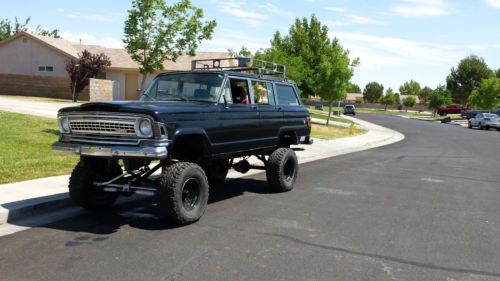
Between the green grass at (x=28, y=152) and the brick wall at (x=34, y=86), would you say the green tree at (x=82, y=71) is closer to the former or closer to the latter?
the brick wall at (x=34, y=86)

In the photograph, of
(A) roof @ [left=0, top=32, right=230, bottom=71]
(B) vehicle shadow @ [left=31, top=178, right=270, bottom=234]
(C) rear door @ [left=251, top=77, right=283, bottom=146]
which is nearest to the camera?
(B) vehicle shadow @ [left=31, top=178, right=270, bottom=234]

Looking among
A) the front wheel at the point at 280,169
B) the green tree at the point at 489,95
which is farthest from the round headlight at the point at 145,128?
the green tree at the point at 489,95

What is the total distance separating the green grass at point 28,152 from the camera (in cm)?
923

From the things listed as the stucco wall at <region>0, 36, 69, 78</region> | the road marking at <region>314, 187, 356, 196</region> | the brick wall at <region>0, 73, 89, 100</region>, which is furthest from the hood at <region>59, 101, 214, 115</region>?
the stucco wall at <region>0, 36, 69, 78</region>

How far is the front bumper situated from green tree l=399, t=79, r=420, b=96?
18915cm

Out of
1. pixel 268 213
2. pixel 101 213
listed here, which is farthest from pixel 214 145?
pixel 101 213

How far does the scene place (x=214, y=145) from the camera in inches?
279

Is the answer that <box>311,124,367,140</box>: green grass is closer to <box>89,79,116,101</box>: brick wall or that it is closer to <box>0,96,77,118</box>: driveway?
<box>0,96,77,118</box>: driveway

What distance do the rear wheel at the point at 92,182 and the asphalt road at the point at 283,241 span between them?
0.93 feet

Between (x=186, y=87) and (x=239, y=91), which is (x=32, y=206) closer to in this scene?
(x=186, y=87)

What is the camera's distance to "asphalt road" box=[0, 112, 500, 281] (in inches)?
191

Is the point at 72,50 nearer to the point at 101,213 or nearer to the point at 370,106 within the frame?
the point at 101,213

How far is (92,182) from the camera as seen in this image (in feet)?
23.3

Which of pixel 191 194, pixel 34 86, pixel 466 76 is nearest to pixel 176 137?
pixel 191 194
